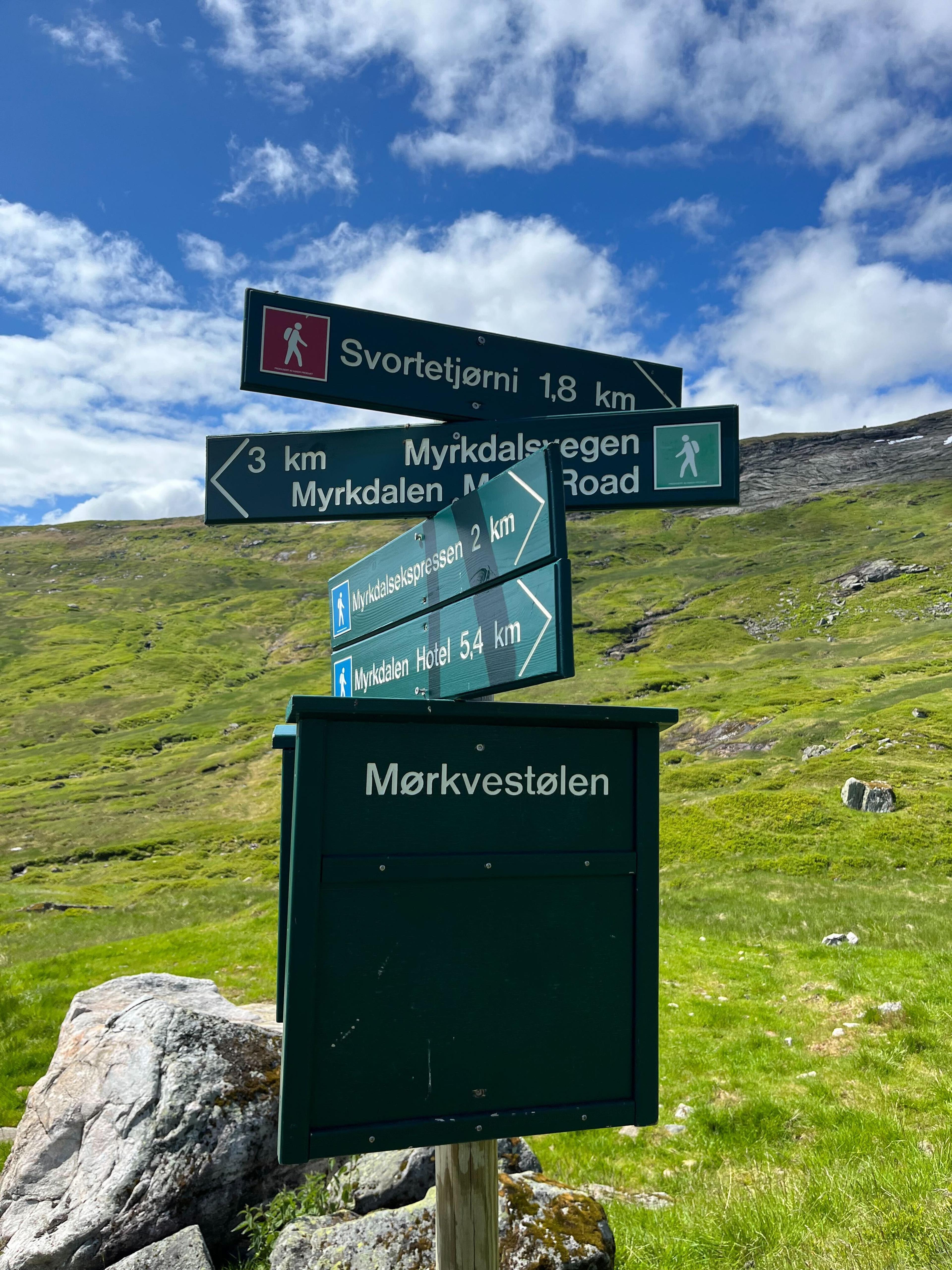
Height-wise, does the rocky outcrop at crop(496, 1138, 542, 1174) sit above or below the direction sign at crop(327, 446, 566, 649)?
below

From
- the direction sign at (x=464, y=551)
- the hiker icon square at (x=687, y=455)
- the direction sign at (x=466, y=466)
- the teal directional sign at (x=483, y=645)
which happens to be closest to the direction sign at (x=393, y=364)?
the direction sign at (x=466, y=466)

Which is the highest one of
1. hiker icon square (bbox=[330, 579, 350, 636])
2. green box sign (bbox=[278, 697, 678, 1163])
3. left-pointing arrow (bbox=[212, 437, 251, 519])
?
left-pointing arrow (bbox=[212, 437, 251, 519])

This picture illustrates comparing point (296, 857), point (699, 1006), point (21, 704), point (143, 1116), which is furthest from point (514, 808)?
point (21, 704)

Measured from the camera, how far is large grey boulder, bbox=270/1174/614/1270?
473 centimetres

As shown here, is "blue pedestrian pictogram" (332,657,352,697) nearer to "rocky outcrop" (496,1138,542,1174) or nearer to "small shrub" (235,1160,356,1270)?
"small shrub" (235,1160,356,1270)

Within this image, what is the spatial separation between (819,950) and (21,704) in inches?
6004

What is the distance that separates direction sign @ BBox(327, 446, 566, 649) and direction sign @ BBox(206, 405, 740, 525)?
12.1 inches

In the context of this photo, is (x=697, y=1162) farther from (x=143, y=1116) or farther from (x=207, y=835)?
(x=207, y=835)

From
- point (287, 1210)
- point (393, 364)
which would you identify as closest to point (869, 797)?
point (287, 1210)

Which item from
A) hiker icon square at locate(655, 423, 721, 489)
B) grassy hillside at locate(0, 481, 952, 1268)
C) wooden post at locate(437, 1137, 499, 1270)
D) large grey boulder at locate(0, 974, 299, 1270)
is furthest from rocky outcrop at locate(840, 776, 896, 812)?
wooden post at locate(437, 1137, 499, 1270)

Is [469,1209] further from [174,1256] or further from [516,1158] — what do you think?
[516,1158]

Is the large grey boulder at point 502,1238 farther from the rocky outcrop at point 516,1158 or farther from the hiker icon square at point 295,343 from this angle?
the hiker icon square at point 295,343

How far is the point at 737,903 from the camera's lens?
2297 cm

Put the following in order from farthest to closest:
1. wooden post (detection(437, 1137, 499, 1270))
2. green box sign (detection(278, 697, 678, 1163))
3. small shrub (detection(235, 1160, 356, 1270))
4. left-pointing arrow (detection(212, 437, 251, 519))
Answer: small shrub (detection(235, 1160, 356, 1270)) → left-pointing arrow (detection(212, 437, 251, 519)) → wooden post (detection(437, 1137, 499, 1270)) → green box sign (detection(278, 697, 678, 1163))
